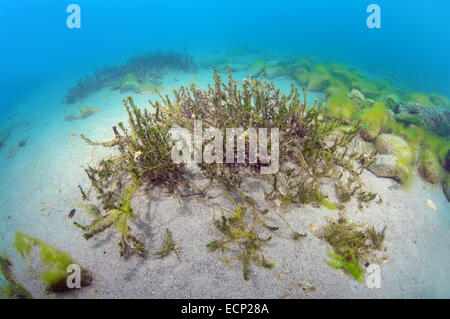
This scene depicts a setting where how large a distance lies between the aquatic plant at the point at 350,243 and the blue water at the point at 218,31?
22018 millimetres

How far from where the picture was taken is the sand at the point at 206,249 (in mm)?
2223

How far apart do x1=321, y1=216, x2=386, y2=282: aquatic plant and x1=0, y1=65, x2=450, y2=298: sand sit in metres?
0.10

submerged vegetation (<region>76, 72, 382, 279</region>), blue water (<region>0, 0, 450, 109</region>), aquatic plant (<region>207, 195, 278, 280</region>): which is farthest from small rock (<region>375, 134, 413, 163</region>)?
blue water (<region>0, 0, 450, 109</region>)

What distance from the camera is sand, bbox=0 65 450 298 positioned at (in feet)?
7.29

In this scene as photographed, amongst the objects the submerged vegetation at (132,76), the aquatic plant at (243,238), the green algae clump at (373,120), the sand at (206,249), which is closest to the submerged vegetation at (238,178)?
the aquatic plant at (243,238)

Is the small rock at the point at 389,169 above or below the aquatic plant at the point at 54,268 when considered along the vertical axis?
above

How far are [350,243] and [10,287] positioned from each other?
165 inches

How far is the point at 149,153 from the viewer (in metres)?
2.75

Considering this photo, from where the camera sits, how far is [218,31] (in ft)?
133

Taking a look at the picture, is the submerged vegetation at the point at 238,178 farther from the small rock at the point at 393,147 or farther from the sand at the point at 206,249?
the small rock at the point at 393,147

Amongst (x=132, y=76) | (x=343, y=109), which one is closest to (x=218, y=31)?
(x=132, y=76)

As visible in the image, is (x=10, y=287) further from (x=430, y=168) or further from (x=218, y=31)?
(x=218, y=31)

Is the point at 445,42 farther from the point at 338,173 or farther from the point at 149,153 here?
the point at 149,153

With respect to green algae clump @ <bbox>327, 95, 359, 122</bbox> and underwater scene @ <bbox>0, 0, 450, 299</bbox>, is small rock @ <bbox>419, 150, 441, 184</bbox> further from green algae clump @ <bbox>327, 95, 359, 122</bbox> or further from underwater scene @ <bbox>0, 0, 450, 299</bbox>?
green algae clump @ <bbox>327, 95, 359, 122</bbox>
